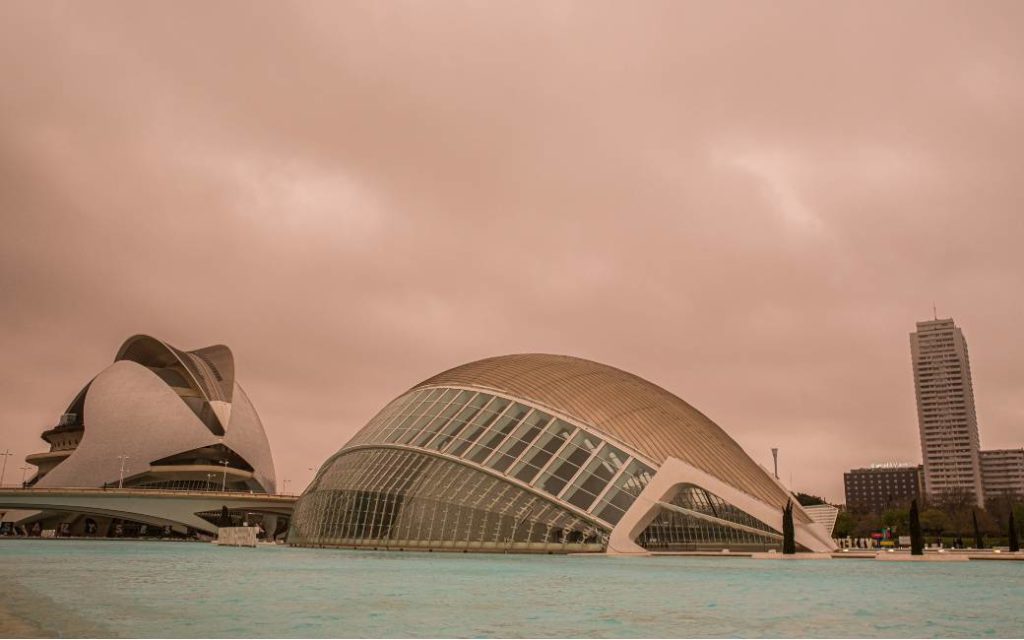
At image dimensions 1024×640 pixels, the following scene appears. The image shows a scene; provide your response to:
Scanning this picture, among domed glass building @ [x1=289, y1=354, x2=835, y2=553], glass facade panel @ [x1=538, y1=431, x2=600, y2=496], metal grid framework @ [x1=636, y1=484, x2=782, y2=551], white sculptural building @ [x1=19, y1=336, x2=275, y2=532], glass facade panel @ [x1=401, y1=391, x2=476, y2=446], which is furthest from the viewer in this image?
white sculptural building @ [x1=19, y1=336, x2=275, y2=532]

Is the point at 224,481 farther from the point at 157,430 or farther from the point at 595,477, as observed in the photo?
the point at 595,477

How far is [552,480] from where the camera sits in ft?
120

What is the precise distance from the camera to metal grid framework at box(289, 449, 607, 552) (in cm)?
3519

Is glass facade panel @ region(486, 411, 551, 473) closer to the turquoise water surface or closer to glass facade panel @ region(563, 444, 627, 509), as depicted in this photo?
glass facade panel @ region(563, 444, 627, 509)

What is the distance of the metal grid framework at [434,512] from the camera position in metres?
35.2

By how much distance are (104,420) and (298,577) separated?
9536 cm

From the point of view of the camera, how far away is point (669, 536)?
36750 mm

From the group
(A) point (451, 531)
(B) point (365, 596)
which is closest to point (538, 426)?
(A) point (451, 531)

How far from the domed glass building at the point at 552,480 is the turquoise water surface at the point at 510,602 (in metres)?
10.2

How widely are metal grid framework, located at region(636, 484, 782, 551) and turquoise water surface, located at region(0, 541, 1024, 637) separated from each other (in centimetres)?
1134

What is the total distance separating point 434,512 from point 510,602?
2309cm

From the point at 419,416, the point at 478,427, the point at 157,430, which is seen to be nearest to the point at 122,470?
the point at 157,430

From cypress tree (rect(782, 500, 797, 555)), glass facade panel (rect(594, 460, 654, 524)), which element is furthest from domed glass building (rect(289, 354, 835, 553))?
cypress tree (rect(782, 500, 797, 555))

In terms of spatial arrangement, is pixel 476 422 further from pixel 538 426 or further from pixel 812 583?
pixel 812 583
